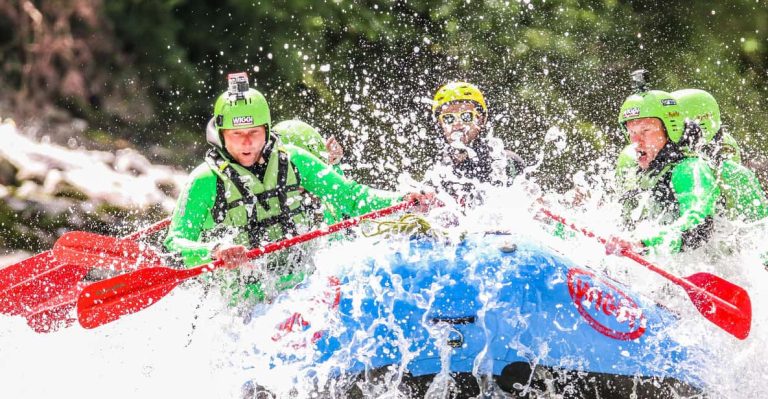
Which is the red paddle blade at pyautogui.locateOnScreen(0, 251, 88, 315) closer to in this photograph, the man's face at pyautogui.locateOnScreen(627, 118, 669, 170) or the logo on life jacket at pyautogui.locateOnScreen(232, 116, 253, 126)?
the logo on life jacket at pyautogui.locateOnScreen(232, 116, 253, 126)

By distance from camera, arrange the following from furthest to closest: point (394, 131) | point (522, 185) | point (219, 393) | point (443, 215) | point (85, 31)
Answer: point (394, 131) → point (85, 31) → point (522, 185) → point (443, 215) → point (219, 393)

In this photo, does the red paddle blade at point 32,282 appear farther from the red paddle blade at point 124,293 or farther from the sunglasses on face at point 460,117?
the sunglasses on face at point 460,117

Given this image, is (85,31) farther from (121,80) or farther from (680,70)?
(680,70)

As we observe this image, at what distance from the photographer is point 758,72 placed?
496 inches

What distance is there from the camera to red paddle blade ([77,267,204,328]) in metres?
4.23

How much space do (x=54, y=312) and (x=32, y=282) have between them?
0.22 metres

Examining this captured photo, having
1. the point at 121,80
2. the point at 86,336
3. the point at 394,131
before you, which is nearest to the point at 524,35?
the point at 394,131

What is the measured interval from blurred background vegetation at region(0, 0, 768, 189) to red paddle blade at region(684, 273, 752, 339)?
22.9ft

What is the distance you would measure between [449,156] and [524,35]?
21.7ft

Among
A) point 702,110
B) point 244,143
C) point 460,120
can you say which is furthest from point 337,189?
point 702,110

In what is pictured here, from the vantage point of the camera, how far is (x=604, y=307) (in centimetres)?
400

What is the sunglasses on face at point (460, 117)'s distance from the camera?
599 centimetres

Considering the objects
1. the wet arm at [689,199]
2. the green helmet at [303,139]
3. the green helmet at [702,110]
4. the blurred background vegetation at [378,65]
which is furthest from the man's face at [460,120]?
the blurred background vegetation at [378,65]

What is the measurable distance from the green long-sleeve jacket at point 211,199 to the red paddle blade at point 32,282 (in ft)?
2.97
